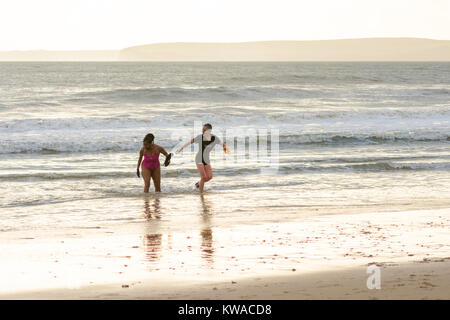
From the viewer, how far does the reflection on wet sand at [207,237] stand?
8242mm

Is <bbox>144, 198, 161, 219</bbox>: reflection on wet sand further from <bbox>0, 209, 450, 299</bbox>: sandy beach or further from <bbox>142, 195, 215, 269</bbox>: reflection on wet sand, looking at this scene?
<bbox>0, 209, 450, 299</bbox>: sandy beach

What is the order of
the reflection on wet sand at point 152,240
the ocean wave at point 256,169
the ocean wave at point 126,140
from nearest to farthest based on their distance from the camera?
the reflection on wet sand at point 152,240, the ocean wave at point 256,169, the ocean wave at point 126,140

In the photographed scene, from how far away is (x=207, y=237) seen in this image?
9.58 m

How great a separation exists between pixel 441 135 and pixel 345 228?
18549 millimetres

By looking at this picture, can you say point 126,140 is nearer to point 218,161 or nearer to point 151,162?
point 218,161

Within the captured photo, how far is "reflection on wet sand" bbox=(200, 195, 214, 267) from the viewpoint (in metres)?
8.24

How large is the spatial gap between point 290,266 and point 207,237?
217 cm

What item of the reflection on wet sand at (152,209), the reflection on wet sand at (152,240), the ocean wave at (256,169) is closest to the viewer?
the reflection on wet sand at (152,240)

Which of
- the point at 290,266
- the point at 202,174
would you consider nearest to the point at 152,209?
the point at 202,174

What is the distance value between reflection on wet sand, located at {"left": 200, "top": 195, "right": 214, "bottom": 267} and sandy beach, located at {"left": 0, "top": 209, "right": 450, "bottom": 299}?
1.9 inches

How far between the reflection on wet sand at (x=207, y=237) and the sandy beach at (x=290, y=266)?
0.16 feet

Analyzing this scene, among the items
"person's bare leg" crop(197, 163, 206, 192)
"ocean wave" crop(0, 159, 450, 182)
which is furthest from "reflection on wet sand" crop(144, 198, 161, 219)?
"ocean wave" crop(0, 159, 450, 182)

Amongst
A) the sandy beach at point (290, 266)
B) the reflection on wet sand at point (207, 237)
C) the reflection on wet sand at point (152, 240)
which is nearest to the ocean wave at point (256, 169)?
the reflection on wet sand at point (207, 237)

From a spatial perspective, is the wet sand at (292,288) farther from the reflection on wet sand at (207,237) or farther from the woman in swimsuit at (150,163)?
the woman in swimsuit at (150,163)
